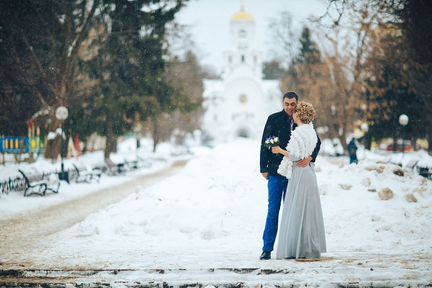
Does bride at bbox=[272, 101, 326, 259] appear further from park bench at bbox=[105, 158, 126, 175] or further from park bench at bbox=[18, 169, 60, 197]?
park bench at bbox=[105, 158, 126, 175]

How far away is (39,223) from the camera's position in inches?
440

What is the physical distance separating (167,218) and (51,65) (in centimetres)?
1856

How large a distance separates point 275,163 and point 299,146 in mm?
458

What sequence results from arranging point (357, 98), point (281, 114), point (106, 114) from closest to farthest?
point (281, 114), point (106, 114), point (357, 98)

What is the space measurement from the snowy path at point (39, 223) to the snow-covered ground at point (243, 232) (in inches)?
14.8

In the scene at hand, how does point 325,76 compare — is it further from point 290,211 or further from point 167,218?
point 290,211

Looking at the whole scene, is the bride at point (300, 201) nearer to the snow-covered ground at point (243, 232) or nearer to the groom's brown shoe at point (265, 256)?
the groom's brown shoe at point (265, 256)

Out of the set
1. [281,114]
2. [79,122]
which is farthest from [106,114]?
[281,114]

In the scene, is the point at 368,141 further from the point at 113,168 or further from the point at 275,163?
the point at 275,163

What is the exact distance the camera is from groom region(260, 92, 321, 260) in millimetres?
6531

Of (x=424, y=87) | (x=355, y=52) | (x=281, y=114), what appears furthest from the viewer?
(x=355, y=52)

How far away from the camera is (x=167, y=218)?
9.70 meters

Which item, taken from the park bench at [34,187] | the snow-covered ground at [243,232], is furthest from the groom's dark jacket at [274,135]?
the park bench at [34,187]

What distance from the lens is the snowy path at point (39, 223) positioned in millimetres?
7898
